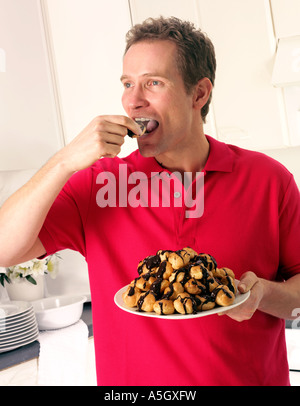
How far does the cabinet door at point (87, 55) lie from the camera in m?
2.48

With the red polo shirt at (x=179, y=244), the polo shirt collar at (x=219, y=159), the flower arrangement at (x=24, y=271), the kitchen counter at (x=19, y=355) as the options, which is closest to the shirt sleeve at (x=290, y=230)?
the red polo shirt at (x=179, y=244)

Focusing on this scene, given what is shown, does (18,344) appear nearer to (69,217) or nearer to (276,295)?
(69,217)

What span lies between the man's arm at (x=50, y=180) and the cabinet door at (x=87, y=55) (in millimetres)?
1464

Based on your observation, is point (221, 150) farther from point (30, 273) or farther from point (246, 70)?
point (30, 273)

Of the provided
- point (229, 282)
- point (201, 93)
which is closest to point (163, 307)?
point (229, 282)

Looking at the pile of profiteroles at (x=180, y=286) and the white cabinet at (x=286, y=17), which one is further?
the white cabinet at (x=286, y=17)

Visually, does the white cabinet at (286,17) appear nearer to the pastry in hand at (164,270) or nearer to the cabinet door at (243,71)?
the cabinet door at (243,71)

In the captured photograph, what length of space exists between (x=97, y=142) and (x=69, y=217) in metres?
0.24

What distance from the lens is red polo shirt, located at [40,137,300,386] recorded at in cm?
107

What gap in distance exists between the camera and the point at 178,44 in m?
1.21

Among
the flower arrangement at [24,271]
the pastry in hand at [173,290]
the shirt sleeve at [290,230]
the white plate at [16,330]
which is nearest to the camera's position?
the pastry in hand at [173,290]

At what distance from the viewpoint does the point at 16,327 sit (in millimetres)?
1953
